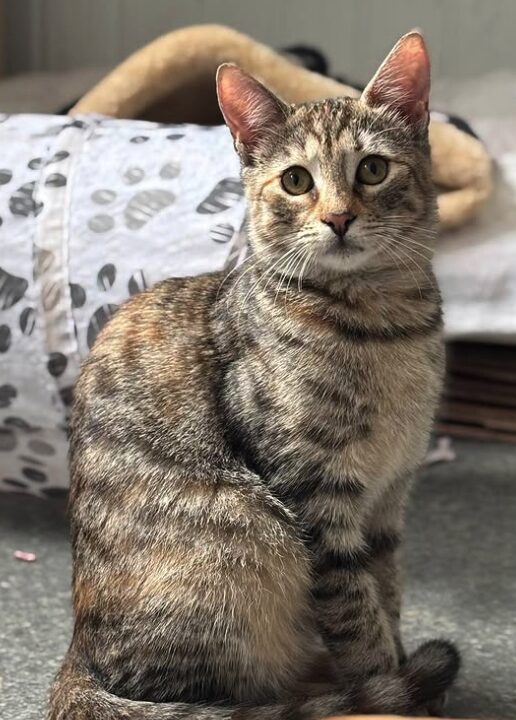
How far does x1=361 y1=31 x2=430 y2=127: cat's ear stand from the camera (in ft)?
3.52

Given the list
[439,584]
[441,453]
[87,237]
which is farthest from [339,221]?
[441,453]

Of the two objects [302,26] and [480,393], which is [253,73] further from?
[302,26]

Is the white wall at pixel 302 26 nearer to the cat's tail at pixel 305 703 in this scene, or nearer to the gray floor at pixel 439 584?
the gray floor at pixel 439 584

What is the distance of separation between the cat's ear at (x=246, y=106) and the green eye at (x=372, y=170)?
0.41 feet

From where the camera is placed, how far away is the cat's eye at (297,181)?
1.06 m

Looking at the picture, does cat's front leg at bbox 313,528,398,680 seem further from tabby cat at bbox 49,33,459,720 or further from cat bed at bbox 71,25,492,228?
cat bed at bbox 71,25,492,228

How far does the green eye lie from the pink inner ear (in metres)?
0.13

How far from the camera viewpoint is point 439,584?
4.93 ft

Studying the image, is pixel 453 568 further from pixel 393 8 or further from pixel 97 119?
pixel 393 8

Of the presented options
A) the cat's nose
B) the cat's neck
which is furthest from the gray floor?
the cat's nose

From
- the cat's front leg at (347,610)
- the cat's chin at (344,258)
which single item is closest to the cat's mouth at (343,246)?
the cat's chin at (344,258)

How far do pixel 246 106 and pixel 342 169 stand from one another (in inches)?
6.0

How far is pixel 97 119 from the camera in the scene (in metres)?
1.64

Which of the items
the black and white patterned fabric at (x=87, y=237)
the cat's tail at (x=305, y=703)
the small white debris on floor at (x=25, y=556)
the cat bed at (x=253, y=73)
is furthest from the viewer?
the cat bed at (x=253, y=73)
